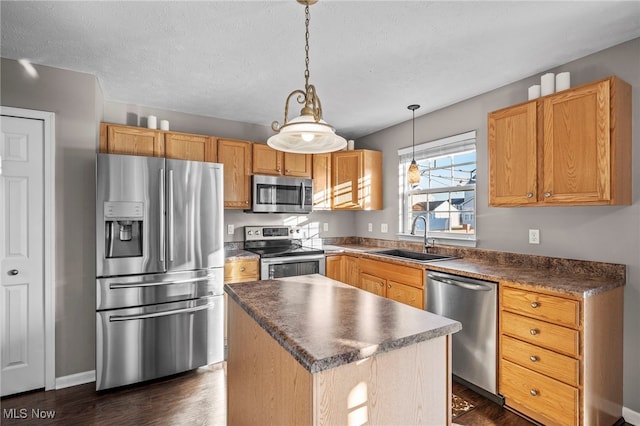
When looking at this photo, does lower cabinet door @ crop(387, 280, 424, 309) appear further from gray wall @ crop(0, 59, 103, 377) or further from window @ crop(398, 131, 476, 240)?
gray wall @ crop(0, 59, 103, 377)

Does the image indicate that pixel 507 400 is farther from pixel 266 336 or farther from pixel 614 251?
pixel 266 336

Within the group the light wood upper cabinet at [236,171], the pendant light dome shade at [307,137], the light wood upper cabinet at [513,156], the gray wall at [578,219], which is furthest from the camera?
the light wood upper cabinet at [236,171]

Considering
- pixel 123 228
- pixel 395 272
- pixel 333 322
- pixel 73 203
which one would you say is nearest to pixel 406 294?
pixel 395 272

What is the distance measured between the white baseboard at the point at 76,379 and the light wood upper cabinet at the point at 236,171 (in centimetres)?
186

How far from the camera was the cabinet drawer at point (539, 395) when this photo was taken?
6.19 feet

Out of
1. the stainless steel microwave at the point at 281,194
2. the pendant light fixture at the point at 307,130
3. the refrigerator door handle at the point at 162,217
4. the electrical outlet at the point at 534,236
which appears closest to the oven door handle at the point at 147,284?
the refrigerator door handle at the point at 162,217

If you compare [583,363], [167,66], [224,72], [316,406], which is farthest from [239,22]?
[583,363]

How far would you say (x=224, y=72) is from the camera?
8.51 feet

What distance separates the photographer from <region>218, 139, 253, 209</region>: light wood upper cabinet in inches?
140

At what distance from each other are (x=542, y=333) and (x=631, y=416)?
83cm

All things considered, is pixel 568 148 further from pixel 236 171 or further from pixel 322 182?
pixel 236 171

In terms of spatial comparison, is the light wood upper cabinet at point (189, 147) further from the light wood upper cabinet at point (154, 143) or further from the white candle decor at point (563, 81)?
the white candle decor at point (563, 81)

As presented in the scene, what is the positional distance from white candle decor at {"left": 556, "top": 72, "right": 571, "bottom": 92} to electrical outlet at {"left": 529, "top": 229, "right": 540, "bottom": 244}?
1.08m

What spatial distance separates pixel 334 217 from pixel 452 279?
2274 millimetres
